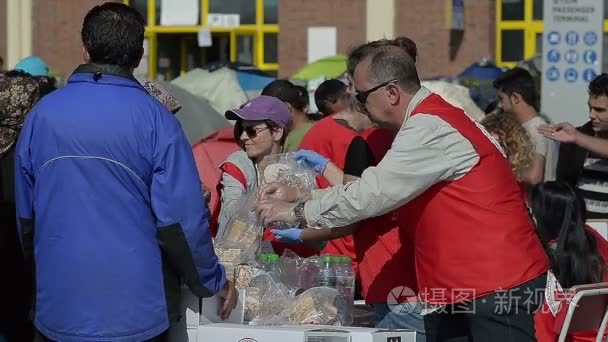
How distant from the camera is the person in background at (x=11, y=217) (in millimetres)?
5145

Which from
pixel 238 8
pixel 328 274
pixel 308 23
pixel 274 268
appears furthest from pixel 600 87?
pixel 238 8

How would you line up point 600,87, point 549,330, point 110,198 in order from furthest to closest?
point 600,87 < point 549,330 < point 110,198

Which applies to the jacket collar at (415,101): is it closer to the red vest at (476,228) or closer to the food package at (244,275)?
the red vest at (476,228)

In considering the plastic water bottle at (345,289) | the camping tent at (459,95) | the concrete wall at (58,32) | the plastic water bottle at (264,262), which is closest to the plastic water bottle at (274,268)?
the plastic water bottle at (264,262)

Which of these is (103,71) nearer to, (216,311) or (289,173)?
(216,311)

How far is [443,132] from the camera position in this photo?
4.11 meters

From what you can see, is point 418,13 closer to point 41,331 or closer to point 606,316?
point 606,316

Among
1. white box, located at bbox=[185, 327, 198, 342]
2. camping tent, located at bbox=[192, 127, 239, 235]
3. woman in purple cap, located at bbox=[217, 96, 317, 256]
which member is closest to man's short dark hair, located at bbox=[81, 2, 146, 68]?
white box, located at bbox=[185, 327, 198, 342]

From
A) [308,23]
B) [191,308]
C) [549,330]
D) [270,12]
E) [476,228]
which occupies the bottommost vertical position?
[549,330]

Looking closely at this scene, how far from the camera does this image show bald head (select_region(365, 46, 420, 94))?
423 cm

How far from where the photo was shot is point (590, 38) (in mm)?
8961

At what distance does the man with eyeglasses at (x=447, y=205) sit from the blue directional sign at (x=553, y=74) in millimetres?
4831

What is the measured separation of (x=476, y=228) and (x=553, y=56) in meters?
5.12

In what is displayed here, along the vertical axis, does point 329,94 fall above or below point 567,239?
above
